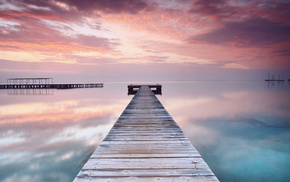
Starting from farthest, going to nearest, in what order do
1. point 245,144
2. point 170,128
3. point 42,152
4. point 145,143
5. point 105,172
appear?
point 245,144 < point 42,152 < point 170,128 < point 145,143 < point 105,172

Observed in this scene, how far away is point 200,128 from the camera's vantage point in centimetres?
1190

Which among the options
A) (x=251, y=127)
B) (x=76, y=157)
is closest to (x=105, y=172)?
(x=76, y=157)

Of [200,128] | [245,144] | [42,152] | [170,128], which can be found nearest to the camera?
[170,128]

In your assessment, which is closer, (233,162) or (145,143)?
(145,143)

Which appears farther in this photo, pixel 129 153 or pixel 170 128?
pixel 170 128

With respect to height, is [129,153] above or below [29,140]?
above

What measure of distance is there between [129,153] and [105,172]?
0.83 metres

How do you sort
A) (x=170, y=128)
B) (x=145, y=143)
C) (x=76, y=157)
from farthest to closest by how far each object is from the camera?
1. (x=76, y=157)
2. (x=170, y=128)
3. (x=145, y=143)

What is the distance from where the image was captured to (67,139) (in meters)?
9.52

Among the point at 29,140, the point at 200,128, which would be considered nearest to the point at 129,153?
the point at 29,140

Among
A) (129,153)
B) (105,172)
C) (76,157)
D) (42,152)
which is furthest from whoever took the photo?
(42,152)

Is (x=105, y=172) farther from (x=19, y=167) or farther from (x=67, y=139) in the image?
(x=67, y=139)

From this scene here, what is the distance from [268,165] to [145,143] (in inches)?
215

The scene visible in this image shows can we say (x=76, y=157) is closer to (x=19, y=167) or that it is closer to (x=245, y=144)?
(x=19, y=167)
